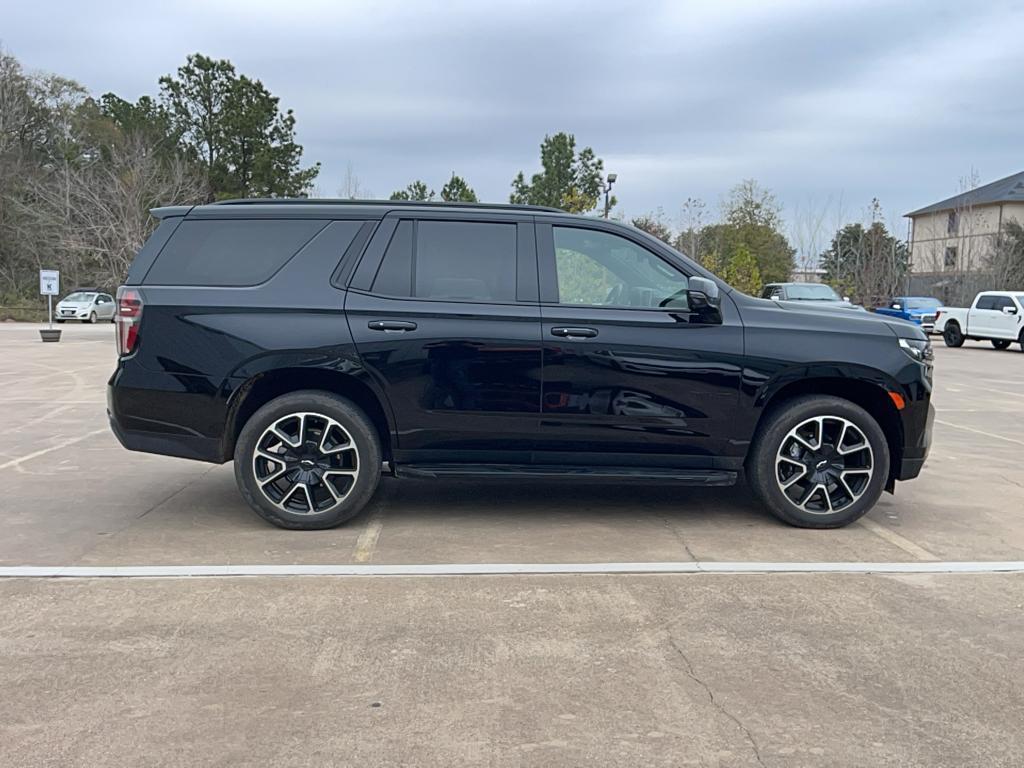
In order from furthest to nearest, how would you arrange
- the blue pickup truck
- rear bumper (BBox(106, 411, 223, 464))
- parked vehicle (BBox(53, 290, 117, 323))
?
parked vehicle (BBox(53, 290, 117, 323))
the blue pickup truck
rear bumper (BBox(106, 411, 223, 464))

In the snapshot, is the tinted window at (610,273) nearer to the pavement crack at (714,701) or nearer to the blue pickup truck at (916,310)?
the pavement crack at (714,701)

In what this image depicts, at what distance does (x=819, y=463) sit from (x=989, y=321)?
Result: 24.3 meters

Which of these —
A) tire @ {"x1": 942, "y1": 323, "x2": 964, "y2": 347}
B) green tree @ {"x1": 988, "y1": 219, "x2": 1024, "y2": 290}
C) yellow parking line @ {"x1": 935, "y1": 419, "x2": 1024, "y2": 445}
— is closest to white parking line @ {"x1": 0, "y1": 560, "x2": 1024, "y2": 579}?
yellow parking line @ {"x1": 935, "y1": 419, "x2": 1024, "y2": 445}

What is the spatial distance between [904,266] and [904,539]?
42811mm

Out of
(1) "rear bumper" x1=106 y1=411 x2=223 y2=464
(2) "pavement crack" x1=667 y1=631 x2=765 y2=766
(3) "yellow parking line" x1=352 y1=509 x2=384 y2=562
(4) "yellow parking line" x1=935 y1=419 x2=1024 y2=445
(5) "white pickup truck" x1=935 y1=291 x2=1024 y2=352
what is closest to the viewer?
(2) "pavement crack" x1=667 y1=631 x2=765 y2=766

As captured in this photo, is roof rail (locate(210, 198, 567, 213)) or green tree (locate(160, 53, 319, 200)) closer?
roof rail (locate(210, 198, 567, 213))

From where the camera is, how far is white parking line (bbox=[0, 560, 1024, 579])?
4676 millimetres

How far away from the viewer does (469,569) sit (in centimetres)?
479

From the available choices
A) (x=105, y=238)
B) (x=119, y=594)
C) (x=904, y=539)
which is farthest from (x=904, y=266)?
(x=119, y=594)

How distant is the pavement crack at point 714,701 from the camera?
298 centimetres

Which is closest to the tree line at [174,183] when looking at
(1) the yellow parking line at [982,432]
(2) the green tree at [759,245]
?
(2) the green tree at [759,245]

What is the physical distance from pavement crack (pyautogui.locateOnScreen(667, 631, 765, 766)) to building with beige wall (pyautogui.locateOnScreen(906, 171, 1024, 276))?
44.2 m

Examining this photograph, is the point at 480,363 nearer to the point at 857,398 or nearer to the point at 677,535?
the point at 677,535

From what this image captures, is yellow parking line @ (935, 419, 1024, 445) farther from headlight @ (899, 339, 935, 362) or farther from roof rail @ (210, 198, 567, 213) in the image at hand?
roof rail @ (210, 198, 567, 213)
